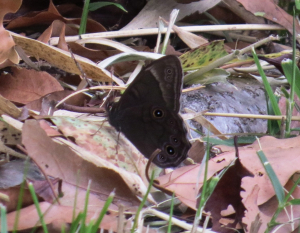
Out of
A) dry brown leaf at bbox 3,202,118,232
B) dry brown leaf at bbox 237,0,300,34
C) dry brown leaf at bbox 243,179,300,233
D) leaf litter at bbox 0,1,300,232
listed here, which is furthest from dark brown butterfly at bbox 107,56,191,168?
dry brown leaf at bbox 237,0,300,34

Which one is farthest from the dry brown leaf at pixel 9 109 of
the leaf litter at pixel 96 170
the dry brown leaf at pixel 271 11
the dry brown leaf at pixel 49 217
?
the dry brown leaf at pixel 271 11

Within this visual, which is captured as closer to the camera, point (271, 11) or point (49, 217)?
point (49, 217)

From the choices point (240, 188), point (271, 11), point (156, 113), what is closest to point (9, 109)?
point (156, 113)

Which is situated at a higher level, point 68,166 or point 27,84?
point 27,84

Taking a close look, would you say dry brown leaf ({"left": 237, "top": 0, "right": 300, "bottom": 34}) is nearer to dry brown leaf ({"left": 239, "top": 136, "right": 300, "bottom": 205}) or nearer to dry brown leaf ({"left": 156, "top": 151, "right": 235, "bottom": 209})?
dry brown leaf ({"left": 239, "top": 136, "right": 300, "bottom": 205})

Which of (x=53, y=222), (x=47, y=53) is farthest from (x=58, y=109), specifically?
(x=53, y=222)

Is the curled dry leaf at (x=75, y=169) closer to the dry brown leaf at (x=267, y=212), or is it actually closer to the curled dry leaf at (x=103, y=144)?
the curled dry leaf at (x=103, y=144)

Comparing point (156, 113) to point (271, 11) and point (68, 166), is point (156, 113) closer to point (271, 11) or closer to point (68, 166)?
point (68, 166)

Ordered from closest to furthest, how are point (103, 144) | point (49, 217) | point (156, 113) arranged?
1. point (49, 217)
2. point (103, 144)
3. point (156, 113)
